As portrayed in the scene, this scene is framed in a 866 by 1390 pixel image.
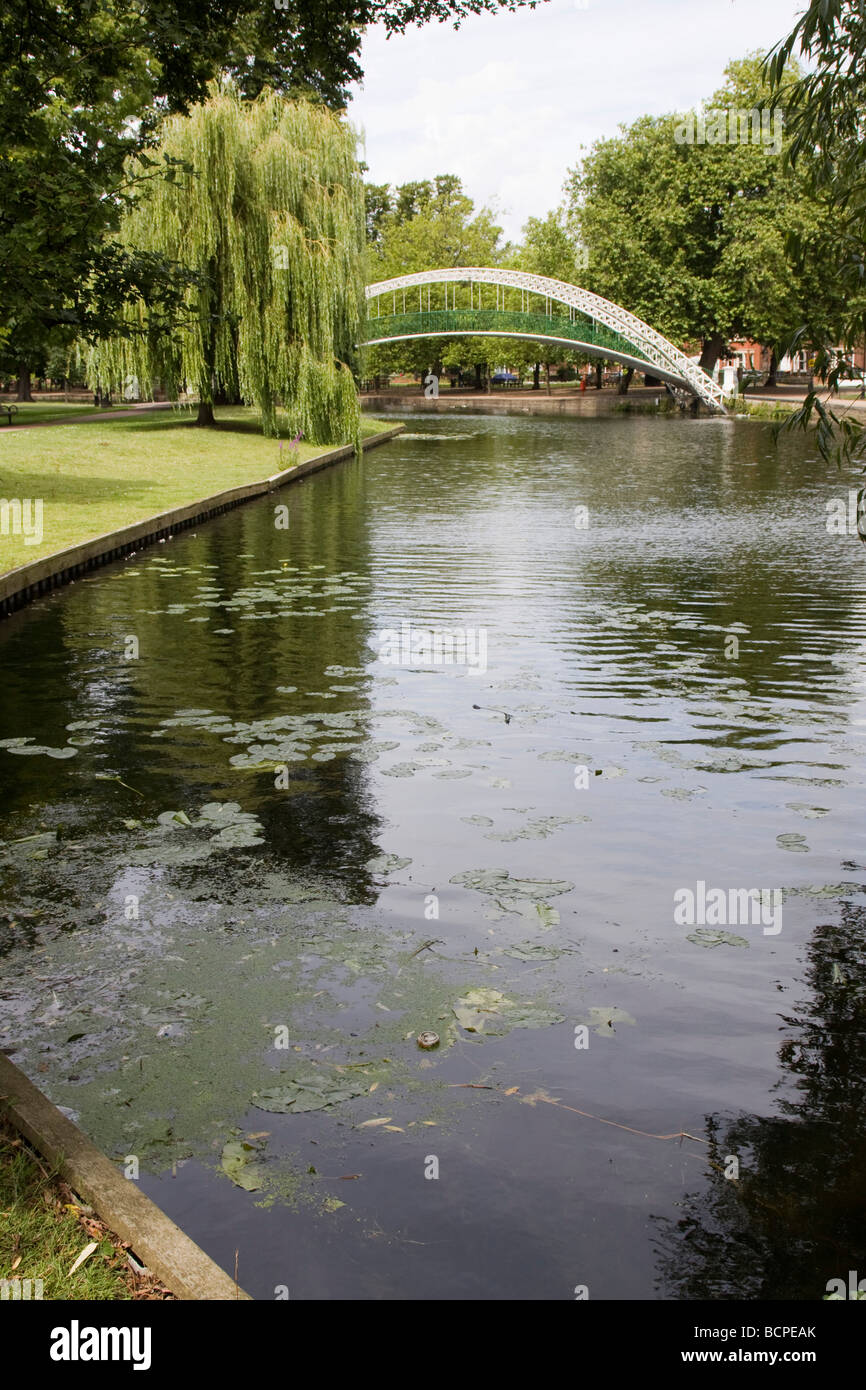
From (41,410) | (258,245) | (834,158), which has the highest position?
(258,245)

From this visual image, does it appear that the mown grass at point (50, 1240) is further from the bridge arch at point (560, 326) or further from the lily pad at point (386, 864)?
the bridge arch at point (560, 326)

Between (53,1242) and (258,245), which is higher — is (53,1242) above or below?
below

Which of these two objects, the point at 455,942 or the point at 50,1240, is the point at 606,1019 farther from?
the point at 50,1240

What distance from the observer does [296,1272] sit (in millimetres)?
3969

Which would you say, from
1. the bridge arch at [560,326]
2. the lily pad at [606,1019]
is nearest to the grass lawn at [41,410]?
the bridge arch at [560,326]

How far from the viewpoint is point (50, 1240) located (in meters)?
3.69

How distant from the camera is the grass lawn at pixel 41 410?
143 feet

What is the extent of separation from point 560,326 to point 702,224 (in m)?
10.5

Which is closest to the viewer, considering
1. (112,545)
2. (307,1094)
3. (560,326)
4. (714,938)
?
(307,1094)

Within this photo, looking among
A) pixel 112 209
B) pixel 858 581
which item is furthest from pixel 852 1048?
pixel 858 581

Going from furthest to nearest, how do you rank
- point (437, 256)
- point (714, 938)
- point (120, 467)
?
point (437, 256), point (120, 467), point (714, 938)

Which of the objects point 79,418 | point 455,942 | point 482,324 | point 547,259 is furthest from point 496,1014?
point 547,259

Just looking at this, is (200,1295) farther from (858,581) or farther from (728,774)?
(858,581)
